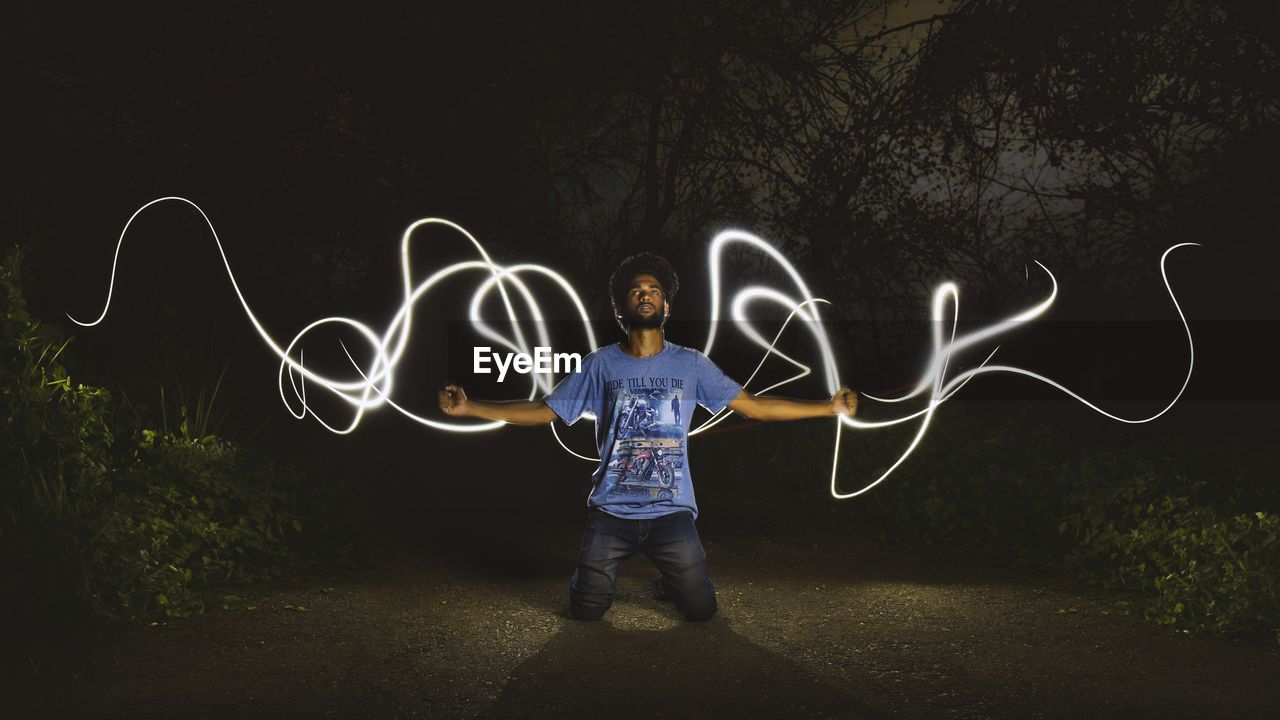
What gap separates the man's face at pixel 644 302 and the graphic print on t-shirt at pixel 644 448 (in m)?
0.40

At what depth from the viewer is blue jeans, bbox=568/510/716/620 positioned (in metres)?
7.45

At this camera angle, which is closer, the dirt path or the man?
the dirt path

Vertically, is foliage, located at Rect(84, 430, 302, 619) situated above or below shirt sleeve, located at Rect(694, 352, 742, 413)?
below

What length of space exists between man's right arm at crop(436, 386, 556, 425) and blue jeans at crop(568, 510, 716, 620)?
652mm

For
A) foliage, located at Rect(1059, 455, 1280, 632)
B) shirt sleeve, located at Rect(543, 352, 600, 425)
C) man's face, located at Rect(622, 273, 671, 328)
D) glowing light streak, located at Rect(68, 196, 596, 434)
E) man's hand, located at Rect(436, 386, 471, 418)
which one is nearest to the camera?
man's hand, located at Rect(436, 386, 471, 418)

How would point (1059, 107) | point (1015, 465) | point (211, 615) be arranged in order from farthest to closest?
point (1059, 107) < point (1015, 465) < point (211, 615)

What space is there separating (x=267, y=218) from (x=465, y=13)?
2.84 metres

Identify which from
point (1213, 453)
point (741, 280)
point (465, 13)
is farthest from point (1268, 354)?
point (465, 13)

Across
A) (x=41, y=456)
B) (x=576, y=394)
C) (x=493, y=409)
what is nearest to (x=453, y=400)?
(x=493, y=409)

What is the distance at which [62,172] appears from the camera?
11820 mm

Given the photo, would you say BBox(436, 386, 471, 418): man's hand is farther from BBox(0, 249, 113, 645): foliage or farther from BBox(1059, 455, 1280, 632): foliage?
BBox(1059, 455, 1280, 632): foliage

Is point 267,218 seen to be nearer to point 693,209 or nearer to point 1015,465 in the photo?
point 693,209

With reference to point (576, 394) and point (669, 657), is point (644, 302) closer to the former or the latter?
point (576, 394)

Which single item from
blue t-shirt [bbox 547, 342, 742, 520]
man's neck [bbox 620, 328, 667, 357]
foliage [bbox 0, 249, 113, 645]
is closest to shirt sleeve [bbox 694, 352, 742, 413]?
blue t-shirt [bbox 547, 342, 742, 520]
